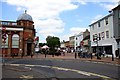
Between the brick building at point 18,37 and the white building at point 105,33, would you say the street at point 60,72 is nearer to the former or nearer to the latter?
the white building at point 105,33

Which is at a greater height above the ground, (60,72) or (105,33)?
(105,33)

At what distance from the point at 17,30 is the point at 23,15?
6.38 m

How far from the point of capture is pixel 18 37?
5522 centimetres

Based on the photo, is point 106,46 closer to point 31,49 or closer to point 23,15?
point 31,49

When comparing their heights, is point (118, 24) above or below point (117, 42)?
above

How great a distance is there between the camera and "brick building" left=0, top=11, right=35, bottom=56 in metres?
53.8

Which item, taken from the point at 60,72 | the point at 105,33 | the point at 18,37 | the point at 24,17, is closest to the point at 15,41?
the point at 18,37

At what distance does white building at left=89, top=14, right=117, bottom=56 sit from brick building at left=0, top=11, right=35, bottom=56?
1565cm

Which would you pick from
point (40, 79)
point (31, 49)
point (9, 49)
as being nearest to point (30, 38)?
point (31, 49)

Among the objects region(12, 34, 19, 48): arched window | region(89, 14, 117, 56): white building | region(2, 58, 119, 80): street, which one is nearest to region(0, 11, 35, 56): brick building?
region(12, 34, 19, 48): arched window

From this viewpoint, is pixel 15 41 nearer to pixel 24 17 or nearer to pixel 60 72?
pixel 24 17

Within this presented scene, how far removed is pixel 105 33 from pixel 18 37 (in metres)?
19.5

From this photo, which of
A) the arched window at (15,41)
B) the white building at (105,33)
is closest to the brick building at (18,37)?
the arched window at (15,41)

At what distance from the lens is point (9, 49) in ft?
177
